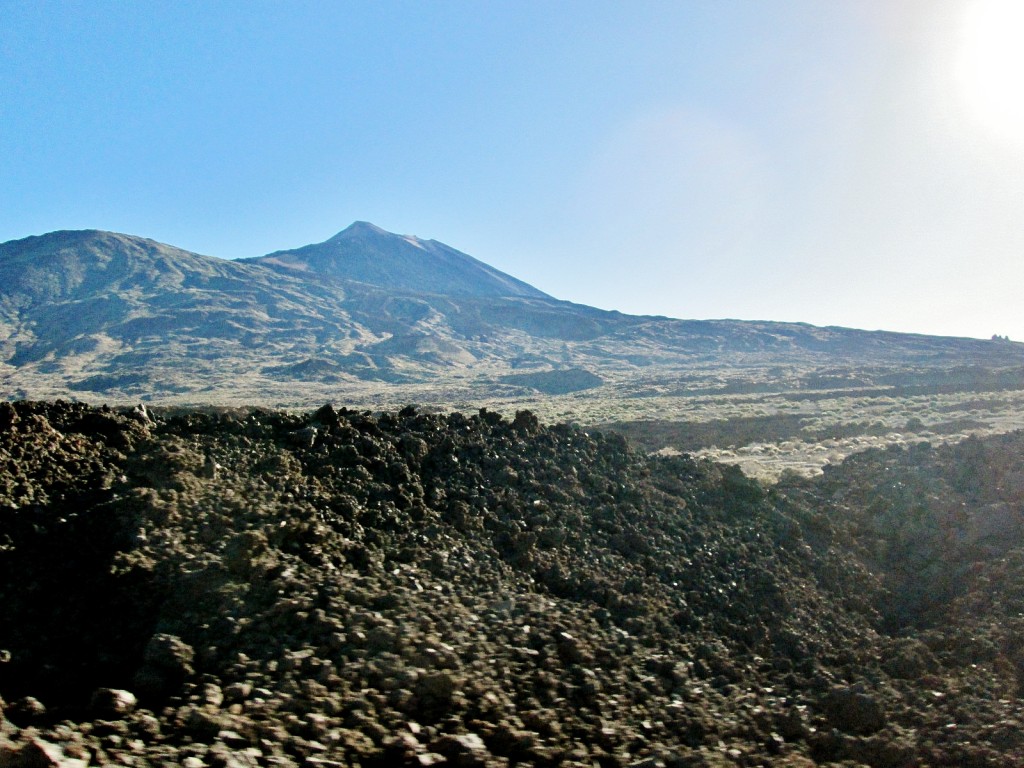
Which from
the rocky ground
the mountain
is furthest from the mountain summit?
the rocky ground

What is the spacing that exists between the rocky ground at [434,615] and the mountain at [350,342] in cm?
4758

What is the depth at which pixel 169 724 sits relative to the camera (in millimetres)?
3639

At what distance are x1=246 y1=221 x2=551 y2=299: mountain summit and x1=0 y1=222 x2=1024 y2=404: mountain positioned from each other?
106cm

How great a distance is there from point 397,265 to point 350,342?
206 feet

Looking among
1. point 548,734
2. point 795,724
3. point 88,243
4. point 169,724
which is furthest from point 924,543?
point 88,243

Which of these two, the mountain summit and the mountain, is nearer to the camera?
the mountain

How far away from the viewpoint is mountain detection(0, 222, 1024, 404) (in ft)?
212

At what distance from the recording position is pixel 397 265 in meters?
157

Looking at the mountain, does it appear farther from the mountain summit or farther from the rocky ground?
the rocky ground

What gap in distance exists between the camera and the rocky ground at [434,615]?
4000mm

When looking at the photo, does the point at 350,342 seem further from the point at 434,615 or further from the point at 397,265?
the point at 434,615

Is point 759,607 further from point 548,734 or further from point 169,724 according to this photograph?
point 169,724

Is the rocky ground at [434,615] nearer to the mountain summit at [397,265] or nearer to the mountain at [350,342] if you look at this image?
the mountain at [350,342]

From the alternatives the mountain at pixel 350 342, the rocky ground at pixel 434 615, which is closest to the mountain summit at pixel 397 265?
the mountain at pixel 350 342
